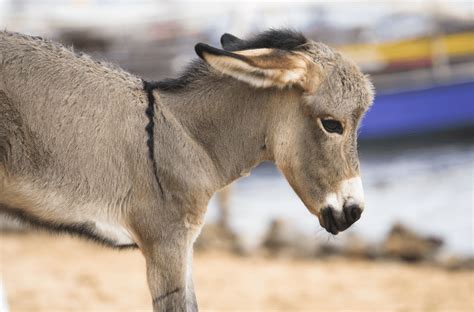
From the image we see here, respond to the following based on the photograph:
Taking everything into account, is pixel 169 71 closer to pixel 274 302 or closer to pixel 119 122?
pixel 274 302

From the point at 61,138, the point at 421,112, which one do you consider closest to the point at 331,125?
the point at 61,138

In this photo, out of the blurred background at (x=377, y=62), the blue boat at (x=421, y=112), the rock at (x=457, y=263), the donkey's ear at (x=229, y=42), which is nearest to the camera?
the donkey's ear at (x=229, y=42)

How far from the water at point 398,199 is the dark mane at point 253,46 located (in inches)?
294

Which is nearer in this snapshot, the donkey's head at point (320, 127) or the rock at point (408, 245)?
the donkey's head at point (320, 127)

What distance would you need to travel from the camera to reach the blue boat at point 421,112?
16297 mm

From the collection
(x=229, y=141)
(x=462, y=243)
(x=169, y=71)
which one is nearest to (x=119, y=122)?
(x=229, y=141)

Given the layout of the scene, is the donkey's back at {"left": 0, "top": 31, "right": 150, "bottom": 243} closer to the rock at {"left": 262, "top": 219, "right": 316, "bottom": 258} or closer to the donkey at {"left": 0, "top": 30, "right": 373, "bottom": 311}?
the donkey at {"left": 0, "top": 30, "right": 373, "bottom": 311}

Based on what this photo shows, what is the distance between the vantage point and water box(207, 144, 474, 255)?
12.9 metres

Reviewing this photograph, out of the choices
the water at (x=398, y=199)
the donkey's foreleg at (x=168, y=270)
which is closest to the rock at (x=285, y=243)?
the water at (x=398, y=199)

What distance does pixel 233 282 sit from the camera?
942cm

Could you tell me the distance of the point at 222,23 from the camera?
1666cm

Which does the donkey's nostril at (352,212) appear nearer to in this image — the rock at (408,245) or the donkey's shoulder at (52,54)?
the donkey's shoulder at (52,54)

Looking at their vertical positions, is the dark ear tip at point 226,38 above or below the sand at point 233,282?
above

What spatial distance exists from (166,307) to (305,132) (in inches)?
42.7
